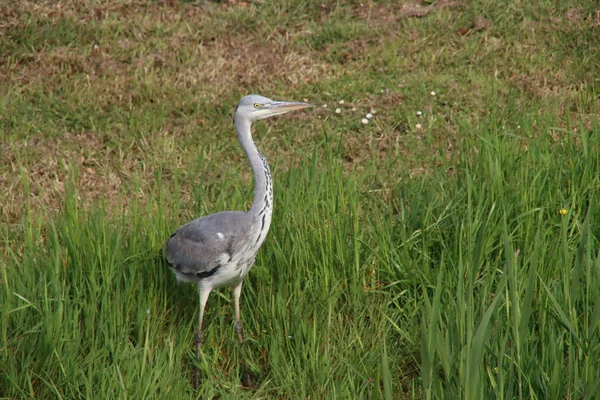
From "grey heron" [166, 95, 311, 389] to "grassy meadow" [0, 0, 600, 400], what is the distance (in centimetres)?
22

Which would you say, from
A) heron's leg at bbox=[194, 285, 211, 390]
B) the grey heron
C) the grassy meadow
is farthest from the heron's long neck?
heron's leg at bbox=[194, 285, 211, 390]

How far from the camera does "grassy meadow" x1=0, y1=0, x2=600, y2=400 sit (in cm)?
335

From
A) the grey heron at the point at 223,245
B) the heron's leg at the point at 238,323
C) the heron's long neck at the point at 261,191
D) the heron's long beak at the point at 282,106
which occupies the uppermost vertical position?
the heron's long beak at the point at 282,106

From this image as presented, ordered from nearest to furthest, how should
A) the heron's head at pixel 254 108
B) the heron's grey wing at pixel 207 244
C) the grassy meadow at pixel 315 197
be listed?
the grassy meadow at pixel 315 197
the heron's grey wing at pixel 207 244
the heron's head at pixel 254 108

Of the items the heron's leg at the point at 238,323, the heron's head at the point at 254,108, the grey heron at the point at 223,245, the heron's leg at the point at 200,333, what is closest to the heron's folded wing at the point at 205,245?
the grey heron at the point at 223,245

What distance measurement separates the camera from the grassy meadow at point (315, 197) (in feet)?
11.0

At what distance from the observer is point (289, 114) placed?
657 centimetres

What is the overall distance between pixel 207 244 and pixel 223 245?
78 mm

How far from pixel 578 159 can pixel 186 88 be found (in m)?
3.47

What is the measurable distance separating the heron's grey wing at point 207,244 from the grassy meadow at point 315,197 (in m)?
0.28

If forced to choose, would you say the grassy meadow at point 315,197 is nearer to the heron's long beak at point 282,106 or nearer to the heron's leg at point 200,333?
the heron's leg at point 200,333

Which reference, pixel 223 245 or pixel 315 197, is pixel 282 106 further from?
pixel 223 245

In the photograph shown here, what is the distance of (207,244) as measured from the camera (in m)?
3.78

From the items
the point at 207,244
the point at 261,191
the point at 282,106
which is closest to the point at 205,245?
the point at 207,244
